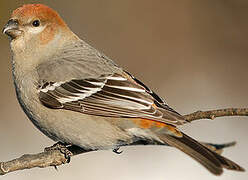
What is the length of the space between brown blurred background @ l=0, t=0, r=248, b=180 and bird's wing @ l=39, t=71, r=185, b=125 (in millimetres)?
3631

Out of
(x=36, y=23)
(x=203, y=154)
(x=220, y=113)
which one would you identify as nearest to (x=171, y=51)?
(x=36, y=23)

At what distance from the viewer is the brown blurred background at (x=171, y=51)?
9125 mm

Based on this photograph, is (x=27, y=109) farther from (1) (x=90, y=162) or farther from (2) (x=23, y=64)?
(1) (x=90, y=162)

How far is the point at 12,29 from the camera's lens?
5.25 m

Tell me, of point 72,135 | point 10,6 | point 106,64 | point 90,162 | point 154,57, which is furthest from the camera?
point 154,57

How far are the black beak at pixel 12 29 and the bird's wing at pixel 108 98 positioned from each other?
0.61 metres

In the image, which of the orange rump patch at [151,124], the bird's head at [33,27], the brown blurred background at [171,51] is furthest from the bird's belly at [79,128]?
the brown blurred background at [171,51]

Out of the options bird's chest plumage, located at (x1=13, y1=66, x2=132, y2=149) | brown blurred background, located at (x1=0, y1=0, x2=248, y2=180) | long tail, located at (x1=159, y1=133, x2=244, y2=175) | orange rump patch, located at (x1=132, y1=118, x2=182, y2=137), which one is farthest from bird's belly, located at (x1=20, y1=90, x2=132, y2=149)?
brown blurred background, located at (x1=0, y1=0, x2=248, y2=180)

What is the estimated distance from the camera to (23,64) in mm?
5387

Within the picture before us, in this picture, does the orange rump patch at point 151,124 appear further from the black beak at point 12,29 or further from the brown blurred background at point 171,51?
the brown blurred background at point 171,51

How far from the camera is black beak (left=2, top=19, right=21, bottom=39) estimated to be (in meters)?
5.22

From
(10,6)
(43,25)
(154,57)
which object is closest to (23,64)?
(43,25)

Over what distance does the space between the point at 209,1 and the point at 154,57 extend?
1637 millimetres

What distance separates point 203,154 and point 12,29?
229cm
